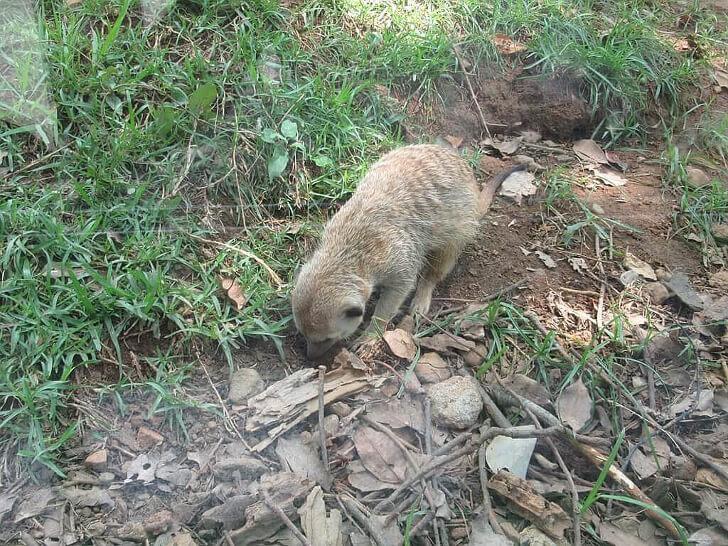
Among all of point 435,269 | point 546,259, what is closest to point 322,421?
point 435,269

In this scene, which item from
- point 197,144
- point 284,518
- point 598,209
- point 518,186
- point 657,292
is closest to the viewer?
point 284,518

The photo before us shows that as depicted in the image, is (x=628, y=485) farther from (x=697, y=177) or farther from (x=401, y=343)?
(x=697, y=177)

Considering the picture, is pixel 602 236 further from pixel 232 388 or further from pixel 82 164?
pixel 82 164

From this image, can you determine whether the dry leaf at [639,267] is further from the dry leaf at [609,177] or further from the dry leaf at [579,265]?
the dry leaf at [609,177]

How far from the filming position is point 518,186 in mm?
4160

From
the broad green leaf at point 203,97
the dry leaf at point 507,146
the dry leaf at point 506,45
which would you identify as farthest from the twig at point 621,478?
the dry leaf at point 506,45

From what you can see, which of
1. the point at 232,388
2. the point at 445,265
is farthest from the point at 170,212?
the point at 445,265

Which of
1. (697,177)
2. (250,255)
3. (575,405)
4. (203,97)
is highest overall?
(203,97)

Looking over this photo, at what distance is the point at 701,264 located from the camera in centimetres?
379

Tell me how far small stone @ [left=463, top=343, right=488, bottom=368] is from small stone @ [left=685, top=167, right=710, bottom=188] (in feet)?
6.68

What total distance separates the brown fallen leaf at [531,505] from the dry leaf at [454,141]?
2.46 meters

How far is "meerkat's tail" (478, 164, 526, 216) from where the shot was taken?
399cm

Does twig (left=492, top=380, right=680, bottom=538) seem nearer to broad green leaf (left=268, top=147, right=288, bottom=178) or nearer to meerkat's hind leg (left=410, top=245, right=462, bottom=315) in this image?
meerkat's hind leg (left=410, top=245, right=462, bottom=315)

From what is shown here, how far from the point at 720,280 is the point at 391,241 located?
6.04 ft
